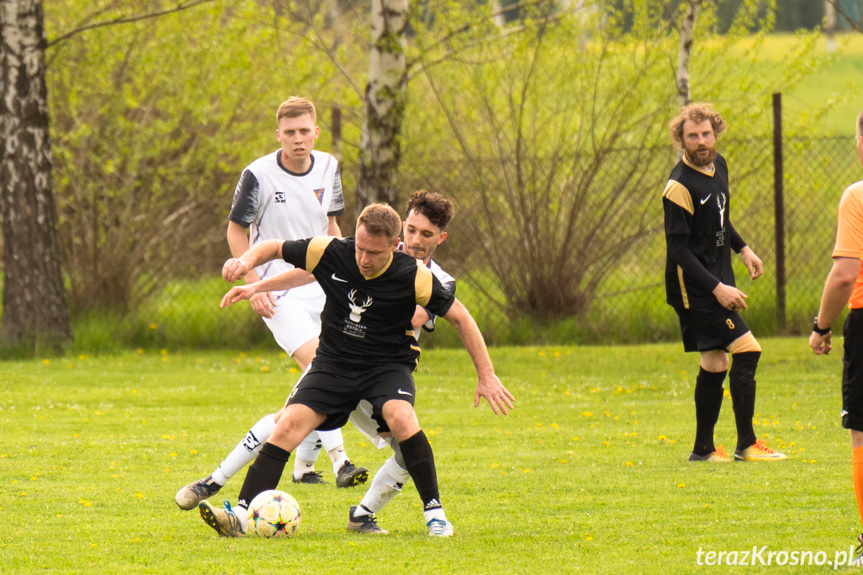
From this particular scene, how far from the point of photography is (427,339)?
527 inches

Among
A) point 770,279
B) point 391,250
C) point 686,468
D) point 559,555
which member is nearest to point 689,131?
point 686,468

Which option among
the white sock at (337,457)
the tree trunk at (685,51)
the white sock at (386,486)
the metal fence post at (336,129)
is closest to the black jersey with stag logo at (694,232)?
the white sock at (337,457)

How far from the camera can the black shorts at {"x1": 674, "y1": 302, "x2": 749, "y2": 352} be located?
6.57m

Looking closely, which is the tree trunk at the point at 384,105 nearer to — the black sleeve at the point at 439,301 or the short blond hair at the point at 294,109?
the short blond hair at the point at 294,109

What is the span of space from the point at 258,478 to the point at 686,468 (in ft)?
9.05

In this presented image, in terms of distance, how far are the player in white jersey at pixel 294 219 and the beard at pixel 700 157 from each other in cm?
217

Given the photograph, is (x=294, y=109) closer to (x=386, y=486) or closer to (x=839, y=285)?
(x=386, y=486)

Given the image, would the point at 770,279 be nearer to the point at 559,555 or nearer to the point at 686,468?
the point at 686,468

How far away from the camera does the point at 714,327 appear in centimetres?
658

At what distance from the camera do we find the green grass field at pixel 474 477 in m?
4.45

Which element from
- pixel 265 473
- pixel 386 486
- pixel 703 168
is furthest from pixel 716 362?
pixel 265 473

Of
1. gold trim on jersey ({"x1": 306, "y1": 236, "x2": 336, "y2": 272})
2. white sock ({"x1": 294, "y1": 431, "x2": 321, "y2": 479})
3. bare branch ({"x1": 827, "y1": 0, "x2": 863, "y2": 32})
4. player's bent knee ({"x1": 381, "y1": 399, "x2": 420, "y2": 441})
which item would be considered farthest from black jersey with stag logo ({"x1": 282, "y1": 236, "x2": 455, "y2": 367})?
bare branch ({"x1": 827, "y1": 0, "x2": 863, "y2": 32})

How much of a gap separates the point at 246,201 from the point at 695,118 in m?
2.71

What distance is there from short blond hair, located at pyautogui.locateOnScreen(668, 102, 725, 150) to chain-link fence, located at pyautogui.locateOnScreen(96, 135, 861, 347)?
642 centimetres
